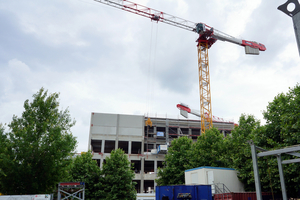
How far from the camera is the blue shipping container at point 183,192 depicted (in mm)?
21109

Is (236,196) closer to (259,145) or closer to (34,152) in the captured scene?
(259,145)

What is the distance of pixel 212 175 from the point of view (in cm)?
2631

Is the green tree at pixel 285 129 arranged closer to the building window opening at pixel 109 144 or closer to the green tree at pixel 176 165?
the green tree at pixel 176 165

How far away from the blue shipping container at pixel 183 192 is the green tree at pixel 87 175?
15.6m

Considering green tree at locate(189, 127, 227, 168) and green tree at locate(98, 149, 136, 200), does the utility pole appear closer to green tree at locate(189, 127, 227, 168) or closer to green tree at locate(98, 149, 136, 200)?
green tree at locate(189, 127, 227, 168)

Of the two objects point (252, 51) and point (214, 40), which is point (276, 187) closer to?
point (214, 40)

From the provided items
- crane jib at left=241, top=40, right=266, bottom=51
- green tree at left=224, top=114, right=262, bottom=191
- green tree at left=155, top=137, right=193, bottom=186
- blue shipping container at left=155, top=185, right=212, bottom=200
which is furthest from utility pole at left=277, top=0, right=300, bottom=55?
crane jib at left=241, top=40, right=266, bottom=51

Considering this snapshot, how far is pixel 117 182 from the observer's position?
114ft

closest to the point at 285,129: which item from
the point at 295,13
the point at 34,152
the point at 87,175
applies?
the point at 295,13

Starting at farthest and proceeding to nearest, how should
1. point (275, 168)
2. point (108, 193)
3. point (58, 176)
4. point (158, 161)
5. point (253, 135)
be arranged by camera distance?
point (158, 161), point (108, 193), point (253, 135), point (275, 168), point (58, 176)

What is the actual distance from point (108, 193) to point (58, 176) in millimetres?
14958

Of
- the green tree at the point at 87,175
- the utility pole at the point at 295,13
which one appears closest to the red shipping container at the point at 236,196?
the utility pole at the point at 295,13

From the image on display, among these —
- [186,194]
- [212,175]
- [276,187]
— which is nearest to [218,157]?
[212,175]

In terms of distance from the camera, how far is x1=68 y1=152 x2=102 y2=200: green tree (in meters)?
34.0
